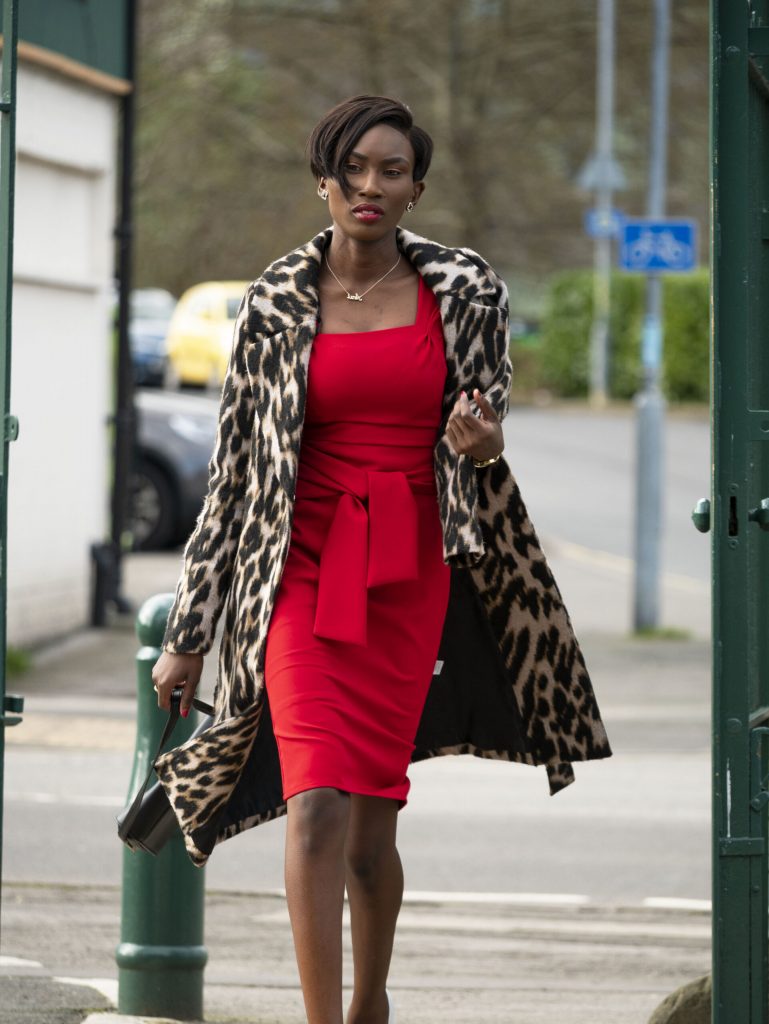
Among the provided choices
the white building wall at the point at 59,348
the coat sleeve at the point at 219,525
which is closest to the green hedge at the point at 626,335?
the white building wall at the point at 59,348

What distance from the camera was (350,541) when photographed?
4.03m

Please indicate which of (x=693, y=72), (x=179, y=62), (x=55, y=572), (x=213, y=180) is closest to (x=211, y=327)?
(x=179, y=62)

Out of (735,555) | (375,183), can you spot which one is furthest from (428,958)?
(375,183)

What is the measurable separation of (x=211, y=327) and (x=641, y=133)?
13335 millimetres

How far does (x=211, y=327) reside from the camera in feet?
114

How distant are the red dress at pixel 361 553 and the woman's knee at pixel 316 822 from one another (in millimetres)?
78

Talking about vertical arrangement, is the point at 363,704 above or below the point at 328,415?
below

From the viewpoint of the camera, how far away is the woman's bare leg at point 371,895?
4.12m

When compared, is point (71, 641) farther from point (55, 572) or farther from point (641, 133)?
point (641, 133)

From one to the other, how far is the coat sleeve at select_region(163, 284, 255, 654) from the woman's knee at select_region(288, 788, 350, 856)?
0.43 metres

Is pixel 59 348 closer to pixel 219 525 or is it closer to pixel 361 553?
pixel 219 525

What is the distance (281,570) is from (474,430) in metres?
0.46

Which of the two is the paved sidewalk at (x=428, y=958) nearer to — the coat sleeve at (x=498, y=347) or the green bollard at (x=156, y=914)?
the green bollard at (x=156, y=914)

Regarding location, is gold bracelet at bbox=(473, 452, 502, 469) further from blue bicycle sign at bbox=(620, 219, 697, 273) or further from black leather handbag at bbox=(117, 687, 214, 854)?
blue bicycle sign at bbox=(620, 219, 697, 273)
